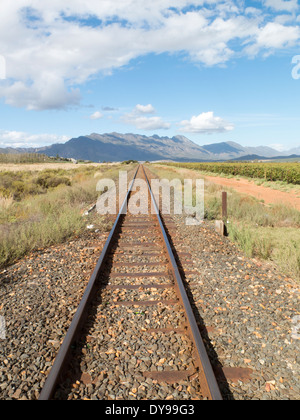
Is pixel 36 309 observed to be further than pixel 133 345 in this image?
Yes

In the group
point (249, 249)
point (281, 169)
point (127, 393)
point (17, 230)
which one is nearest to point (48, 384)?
point (127, 393)

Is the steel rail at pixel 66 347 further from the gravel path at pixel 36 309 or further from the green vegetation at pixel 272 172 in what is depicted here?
the green vegetation at pixel 272 172

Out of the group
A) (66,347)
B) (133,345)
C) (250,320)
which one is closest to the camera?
(66,347)

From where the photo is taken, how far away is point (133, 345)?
329cm

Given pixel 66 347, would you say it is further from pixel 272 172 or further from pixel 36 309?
pixel 272 172

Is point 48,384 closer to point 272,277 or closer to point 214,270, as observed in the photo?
point 214,270

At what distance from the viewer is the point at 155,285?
4773 millimetres

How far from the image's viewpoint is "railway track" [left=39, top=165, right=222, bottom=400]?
265cm

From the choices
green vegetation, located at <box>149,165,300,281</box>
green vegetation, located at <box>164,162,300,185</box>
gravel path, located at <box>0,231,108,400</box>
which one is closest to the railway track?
gravel path, located at <box>0,231,108,400</box>

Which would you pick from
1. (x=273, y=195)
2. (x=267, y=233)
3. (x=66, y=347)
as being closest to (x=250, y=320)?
(x=66, y=347)

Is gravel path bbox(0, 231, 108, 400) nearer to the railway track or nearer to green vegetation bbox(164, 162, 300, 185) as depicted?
the railway track

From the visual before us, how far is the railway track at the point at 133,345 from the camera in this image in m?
2.65

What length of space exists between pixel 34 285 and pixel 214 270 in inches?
121

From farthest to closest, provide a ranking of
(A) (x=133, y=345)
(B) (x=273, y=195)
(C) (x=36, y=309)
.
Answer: (B) (x=273, y=195) < (C) (x=36, y=309) < (A) (x=133, y=345)
